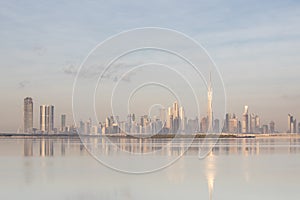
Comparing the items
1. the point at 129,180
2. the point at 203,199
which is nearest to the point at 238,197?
the point at 203,199

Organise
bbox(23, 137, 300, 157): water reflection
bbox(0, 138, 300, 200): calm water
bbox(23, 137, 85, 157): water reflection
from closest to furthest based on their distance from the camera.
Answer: bbox(0, 138, 300, 200): calm water
bbox(23, 137, 85, 157): water reflection
bbox(23, 137, 300, 157): water reflection

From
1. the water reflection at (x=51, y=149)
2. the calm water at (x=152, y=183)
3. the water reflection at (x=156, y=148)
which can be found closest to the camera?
the calm water at (x=152, y=183)

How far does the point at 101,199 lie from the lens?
1739 cm

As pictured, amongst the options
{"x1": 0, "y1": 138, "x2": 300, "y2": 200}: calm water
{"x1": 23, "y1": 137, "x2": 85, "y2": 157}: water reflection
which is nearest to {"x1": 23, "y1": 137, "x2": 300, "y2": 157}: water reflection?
{"x1": 23, "y1": 137, "x2": 85, "y2": 157}: water reflection

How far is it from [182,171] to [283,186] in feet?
25.7

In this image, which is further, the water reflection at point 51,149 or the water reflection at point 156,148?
the water reflection at point 156,148

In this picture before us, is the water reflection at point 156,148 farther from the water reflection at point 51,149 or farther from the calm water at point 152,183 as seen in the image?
the calm water at point 152,183

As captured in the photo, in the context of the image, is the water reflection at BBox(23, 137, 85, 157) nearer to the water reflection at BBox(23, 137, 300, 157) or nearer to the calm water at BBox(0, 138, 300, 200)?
the water reflection at BBox(23, 137, 300, 157)

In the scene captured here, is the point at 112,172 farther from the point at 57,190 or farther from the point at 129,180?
the point at 57,190

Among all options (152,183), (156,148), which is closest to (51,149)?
(156,148)

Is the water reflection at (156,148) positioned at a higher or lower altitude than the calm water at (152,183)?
lower

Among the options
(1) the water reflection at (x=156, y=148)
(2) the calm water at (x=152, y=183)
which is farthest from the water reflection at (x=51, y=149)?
(2) the calm water at (x=152, y=183)

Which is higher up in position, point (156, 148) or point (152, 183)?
point (152, 183)

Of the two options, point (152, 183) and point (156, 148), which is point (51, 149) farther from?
point (152, 183)
